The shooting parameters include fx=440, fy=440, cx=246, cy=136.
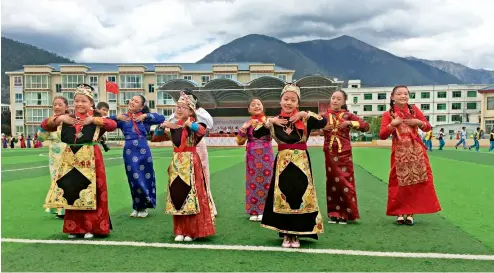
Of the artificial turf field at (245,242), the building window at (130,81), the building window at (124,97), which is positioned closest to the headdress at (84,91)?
the artificial turf field at (245,242)

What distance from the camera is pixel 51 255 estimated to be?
15.1 feet

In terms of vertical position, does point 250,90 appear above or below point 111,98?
below

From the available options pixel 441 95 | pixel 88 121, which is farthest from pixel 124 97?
pixel 88 121

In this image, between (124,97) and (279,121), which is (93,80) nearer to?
(124,97)

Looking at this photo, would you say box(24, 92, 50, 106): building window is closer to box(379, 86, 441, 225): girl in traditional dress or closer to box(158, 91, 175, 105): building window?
box(158, 91, 175, 105): building window

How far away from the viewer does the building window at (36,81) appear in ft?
213

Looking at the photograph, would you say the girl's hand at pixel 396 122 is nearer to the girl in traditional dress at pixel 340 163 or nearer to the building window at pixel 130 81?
the girl in traditional dress at pixel 340 163

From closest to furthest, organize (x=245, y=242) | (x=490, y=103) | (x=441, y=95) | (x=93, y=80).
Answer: (x=245, y=242) < (x=490, y=103) < (x=93, y=80) < (x=441, y=95)

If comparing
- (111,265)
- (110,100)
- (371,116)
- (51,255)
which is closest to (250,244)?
(111,265)

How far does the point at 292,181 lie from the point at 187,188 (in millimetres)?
1260

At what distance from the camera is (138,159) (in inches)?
275

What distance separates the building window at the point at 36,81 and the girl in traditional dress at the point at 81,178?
65876mm

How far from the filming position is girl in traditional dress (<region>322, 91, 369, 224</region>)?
626cm

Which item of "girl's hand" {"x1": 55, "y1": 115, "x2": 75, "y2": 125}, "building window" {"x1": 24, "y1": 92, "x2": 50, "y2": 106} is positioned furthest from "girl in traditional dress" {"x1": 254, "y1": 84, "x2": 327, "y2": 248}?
"building window" {"x1": 24, "y1": 92, "x2": 50, "y2": 106}
